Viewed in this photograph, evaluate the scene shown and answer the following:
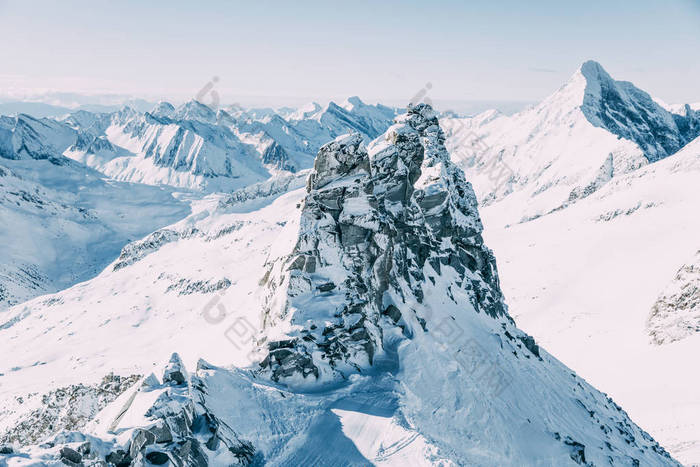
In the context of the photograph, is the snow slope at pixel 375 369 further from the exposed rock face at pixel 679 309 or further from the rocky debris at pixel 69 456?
the exposed rock face at pixel 679 309

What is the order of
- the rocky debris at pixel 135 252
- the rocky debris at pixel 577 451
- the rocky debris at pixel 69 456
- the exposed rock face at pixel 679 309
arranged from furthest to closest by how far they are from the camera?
the rocky debris at pixel 135 252
the exposed rock face at pixel 679 309
the rocky debris at pixel 577 451
the rocky debris at pixel 69 456

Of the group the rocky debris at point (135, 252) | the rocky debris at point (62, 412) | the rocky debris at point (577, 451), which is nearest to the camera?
the rocky debris at point (577, 451)

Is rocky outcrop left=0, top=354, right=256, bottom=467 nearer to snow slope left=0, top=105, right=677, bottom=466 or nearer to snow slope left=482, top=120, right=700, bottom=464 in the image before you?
snow slope left=0, top=105, right=677, bottom=466

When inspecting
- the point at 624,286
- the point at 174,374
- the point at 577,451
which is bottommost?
the point at 624,286

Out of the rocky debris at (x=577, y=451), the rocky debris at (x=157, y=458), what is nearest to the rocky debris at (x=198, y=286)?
the rocky debris at (x=577, y=451)

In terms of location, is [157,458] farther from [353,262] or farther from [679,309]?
[679,309]

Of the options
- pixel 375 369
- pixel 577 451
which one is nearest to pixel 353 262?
pixel 375 369

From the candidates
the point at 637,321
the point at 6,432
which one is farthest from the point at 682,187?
the point at 6,432
